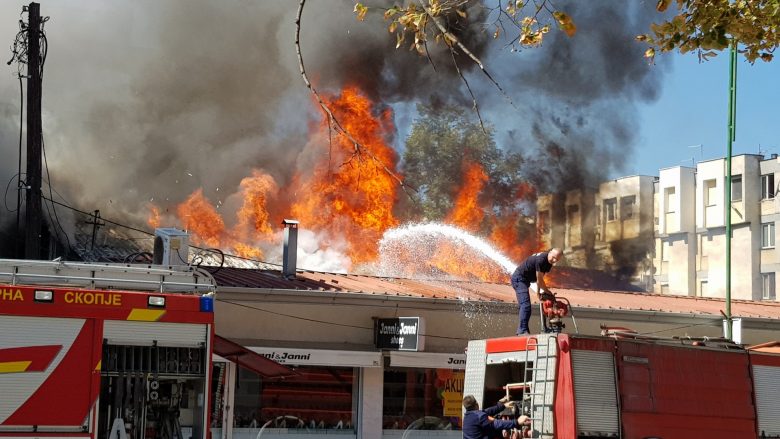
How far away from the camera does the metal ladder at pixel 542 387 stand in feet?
42.6

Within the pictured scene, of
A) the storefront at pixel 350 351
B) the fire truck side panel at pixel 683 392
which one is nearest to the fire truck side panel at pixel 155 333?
the fire truck side panel at pixel 683 392

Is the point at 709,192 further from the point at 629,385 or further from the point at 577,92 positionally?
the point at 629,385

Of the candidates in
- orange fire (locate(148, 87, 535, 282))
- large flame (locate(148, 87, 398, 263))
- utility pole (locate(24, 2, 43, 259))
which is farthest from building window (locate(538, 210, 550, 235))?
utility pole (locate(24, 2, 43, 259))

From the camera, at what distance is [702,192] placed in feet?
239

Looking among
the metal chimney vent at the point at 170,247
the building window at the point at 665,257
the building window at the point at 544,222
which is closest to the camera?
the metal chimney vent at the point at 170,247

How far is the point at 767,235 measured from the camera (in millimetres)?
67625

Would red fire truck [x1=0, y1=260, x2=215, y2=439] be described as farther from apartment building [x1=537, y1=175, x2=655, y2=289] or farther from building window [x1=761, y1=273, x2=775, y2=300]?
building window [x1=761, y1=273, x2=775, y2=300]

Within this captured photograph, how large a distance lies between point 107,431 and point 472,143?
39570 millimetres

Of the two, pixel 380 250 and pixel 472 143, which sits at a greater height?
pixel 472 143

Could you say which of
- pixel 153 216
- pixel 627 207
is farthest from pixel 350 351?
pixel 627 207

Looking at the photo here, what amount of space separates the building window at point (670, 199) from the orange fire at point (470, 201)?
27.7 m

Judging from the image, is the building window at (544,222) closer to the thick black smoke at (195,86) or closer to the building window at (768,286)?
the thick black smoke at (195,86)

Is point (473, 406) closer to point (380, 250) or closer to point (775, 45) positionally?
point (775, 45)

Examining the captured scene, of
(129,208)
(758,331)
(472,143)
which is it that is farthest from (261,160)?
(758,331)
